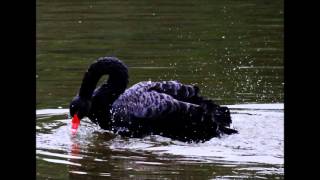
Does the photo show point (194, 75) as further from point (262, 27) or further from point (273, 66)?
point (262, 27)

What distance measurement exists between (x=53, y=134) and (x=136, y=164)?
3.42ft

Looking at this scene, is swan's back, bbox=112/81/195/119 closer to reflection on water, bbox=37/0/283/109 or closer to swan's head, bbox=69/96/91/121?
swan's head, bbox=69/96/91/121

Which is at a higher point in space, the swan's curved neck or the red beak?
the swan's curved neck

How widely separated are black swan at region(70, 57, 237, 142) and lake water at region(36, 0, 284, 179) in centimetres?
9

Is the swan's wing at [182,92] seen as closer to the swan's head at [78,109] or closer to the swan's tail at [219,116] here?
the swan's tail at [219,116]

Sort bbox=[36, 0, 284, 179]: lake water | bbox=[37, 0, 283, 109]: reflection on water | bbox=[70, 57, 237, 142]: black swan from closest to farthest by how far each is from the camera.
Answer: bbox=[36, 0, 284, 179]: lake water, bbox=[70, 57, 237, 142]: black swan, bbox=[37, 0, 283, 109]: reflection on water

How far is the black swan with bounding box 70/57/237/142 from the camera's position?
5.05 m

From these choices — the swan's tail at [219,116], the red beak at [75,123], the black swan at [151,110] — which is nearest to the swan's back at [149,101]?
the black swan at [151,110]

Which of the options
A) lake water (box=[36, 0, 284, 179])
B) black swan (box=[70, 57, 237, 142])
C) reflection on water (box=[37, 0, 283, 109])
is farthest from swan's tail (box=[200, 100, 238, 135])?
reflection on water (box=[37, 0, 283, 109])

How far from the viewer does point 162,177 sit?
3906 millimetres

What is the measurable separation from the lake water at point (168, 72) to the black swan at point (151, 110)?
9cm
